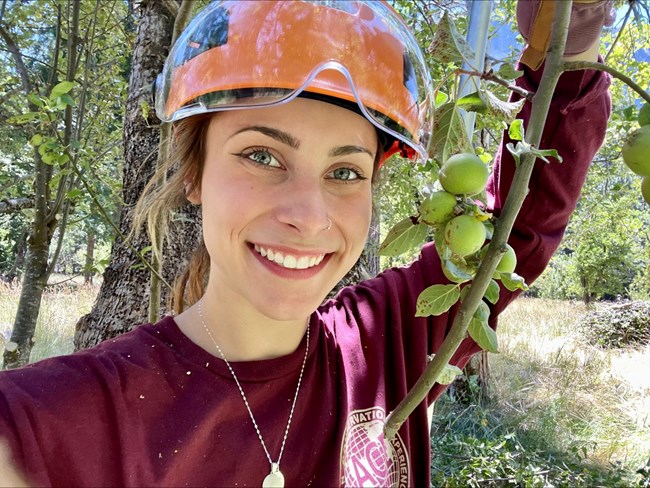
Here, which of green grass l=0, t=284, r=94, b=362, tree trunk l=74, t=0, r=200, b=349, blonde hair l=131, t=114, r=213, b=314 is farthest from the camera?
green grass l=0, t=284, r=94, b=362

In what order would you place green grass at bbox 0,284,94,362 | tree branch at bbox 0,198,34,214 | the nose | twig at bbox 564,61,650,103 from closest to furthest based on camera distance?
twig at bbox 564,61,650,103, the nose, tree branch at bbox 0,198,34,214, green grass at bbox 0,284,94,362

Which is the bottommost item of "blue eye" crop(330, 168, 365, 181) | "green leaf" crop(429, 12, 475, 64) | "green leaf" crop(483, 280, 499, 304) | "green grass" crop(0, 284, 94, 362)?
"green grass" crop(0, 284, 94, 362)

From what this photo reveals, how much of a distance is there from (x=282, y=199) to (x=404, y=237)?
1.05ft

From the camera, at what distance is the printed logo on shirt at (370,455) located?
45.2 inches

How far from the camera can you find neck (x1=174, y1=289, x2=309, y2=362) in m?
1.23

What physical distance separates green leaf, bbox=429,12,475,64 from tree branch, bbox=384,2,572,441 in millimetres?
188

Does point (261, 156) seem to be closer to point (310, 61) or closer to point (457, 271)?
point (310, 61)

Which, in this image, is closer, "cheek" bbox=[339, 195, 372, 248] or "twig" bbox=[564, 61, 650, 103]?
"twig" bbox=[564, 61, 650, 103]

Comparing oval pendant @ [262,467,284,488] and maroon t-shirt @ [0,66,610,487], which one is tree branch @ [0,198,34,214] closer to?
maroon t-shirt @ [0,66,610,487]

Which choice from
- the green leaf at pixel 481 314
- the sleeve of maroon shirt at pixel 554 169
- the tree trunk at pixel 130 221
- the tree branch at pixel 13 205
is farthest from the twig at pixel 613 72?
the tree branch at pixel 13 205

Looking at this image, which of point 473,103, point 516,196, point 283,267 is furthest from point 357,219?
point 516,196

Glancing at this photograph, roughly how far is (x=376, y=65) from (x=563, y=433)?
4810 millimetres

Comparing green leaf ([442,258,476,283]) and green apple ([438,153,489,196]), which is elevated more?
green apple ([438,153,489,196])

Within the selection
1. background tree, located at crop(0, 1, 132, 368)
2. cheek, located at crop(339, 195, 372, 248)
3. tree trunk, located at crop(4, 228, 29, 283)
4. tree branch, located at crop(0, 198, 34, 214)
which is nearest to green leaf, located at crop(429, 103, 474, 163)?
cheek, located at crop(339, 195, 372, 248)
